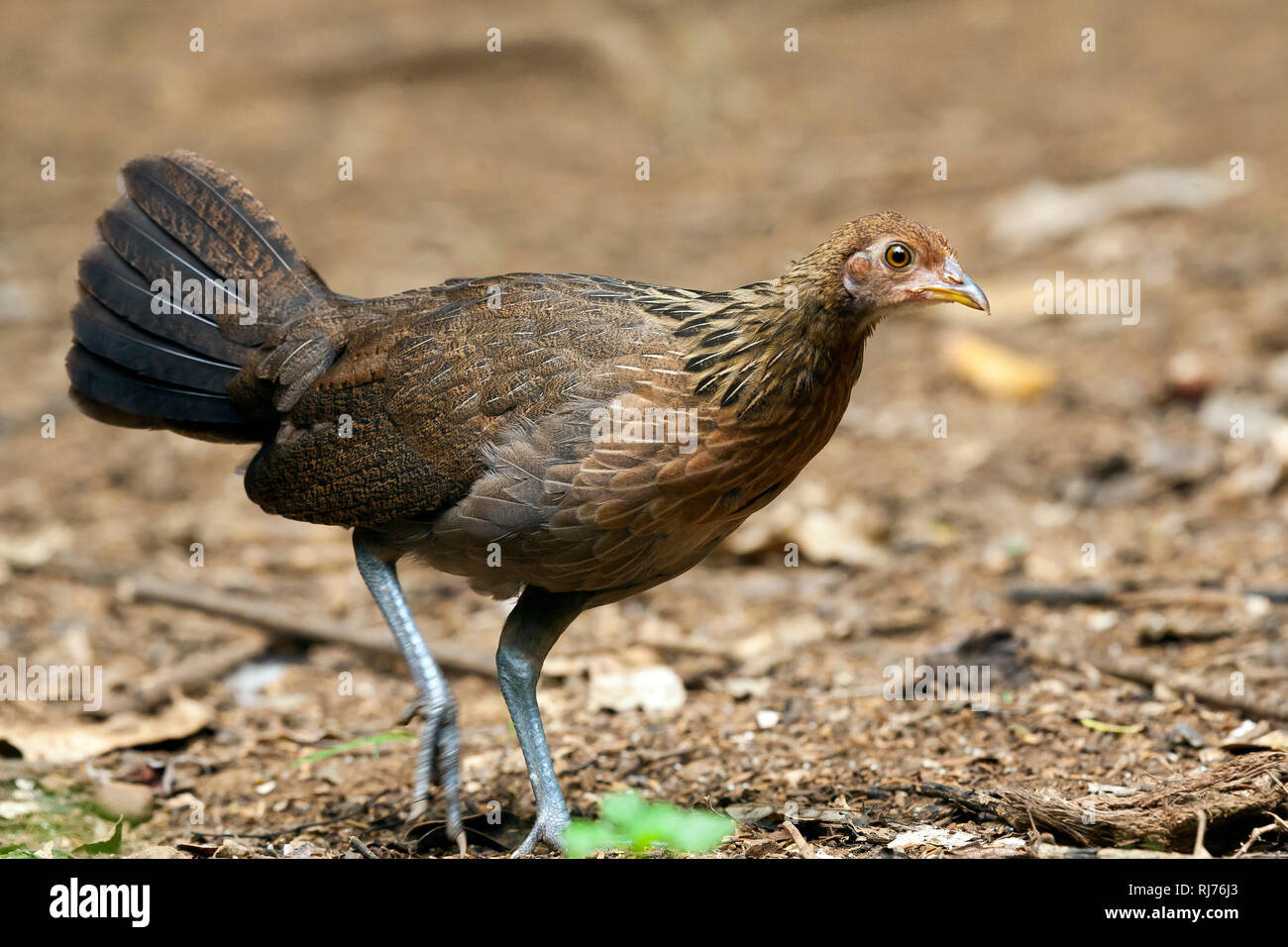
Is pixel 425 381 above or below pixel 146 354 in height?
below

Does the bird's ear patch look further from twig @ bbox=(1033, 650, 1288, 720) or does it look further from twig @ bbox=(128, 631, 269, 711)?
twig @ bbox=(128, 631, 269, 711)

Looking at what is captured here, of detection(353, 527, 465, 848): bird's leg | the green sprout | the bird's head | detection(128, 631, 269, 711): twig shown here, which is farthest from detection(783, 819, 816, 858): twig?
detection(128, 631, 269, 711): twig

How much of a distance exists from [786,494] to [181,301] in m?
3.99

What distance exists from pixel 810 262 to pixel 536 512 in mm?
1207

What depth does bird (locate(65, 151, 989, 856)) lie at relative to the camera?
427cm

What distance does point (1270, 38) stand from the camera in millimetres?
16094

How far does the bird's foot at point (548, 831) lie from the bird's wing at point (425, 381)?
1127 mm

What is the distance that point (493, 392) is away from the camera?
14.9 feet

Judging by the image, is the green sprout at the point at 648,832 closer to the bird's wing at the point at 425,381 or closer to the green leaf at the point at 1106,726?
the bird's wing at the point at 425,381

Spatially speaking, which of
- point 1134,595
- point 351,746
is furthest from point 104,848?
point 1134,595

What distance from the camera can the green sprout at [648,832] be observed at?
379cm

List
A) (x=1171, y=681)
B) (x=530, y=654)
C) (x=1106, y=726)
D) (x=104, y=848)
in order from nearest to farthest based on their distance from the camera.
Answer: (x=104, y=848) < (x=530, y=654) < (x=1106, y=726) < (x=1171, y=681)

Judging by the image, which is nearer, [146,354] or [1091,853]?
[1091,853]

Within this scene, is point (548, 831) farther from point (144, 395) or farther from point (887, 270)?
point (144, 395)
